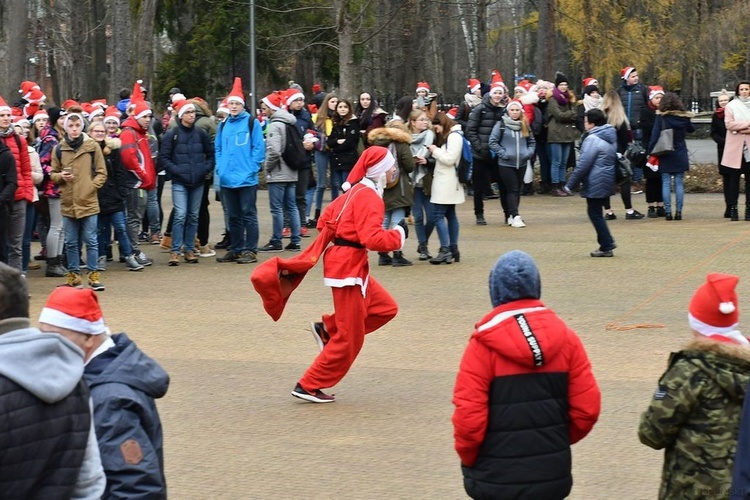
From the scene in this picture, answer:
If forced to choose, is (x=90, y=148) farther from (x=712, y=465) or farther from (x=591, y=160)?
(x=712, y=465)

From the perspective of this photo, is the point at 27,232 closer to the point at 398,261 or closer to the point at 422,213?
the point at 398,261

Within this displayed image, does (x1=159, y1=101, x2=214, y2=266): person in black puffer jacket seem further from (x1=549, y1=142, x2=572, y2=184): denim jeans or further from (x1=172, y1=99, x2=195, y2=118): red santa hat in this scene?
(x1=549, y1=142, x2=572, y2=184): denim jeans

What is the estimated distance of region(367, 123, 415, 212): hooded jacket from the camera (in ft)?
44.2

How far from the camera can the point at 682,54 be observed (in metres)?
46.2

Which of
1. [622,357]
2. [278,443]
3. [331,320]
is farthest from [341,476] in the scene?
[622,357]

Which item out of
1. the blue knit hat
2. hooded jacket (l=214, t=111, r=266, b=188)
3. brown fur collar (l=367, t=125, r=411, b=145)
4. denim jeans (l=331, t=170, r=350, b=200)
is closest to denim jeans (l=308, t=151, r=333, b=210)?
denim jeans (l=331, t=170, r=350, b=200)

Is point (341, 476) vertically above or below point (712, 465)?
below

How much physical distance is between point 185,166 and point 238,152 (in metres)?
0.67

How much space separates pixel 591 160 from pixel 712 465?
33.3ft

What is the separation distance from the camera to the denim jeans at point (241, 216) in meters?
14.9

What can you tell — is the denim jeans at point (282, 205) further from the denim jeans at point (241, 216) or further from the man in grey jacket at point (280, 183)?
the denim jeans at point (241, 216)

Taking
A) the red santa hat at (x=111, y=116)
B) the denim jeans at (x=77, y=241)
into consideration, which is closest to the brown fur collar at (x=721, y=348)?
the denim jeans at (x=77, y=241)

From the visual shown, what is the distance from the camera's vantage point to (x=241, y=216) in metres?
15.0

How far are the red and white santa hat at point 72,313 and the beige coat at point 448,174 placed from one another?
1029 centimetres
